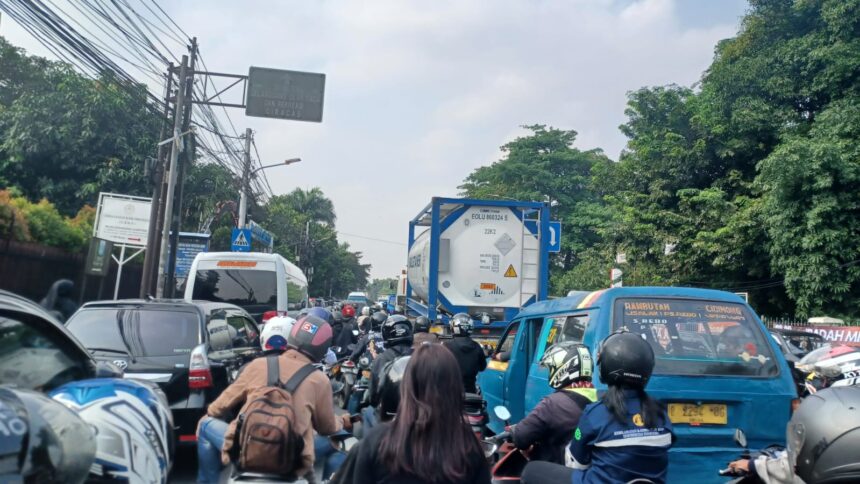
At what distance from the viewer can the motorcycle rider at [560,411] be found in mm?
4027

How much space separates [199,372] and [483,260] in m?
5.68

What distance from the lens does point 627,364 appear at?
3455 millimetres

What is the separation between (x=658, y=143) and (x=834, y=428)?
86.0ft

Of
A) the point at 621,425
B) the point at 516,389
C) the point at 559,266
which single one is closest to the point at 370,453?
the point at 621,425

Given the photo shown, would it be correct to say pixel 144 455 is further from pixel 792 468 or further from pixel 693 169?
pixel 693 169

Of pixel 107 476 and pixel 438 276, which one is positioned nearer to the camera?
pixel 107 476

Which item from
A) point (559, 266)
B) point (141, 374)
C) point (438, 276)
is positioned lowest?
point (141, 374)

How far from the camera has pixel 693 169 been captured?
2592 centimetres

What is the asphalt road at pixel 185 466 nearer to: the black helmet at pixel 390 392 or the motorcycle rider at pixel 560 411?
the black helmet at pixel 390 392

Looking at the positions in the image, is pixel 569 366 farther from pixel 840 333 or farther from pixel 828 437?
pixel 840 333

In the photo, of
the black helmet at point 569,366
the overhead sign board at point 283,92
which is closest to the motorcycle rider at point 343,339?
the overhead sign board at point 283,92

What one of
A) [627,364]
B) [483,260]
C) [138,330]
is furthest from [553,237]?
[627,364]

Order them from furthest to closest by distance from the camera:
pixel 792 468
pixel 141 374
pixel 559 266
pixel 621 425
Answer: pixel 559 266
pixel 141 374
pixel 621 425
pixel 792 468

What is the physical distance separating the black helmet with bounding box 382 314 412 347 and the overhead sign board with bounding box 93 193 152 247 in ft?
53.6
